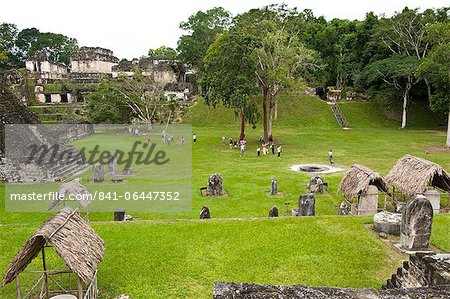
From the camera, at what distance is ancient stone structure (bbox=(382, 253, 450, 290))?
5.93 meters

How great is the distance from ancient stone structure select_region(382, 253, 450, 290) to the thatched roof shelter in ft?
21.4

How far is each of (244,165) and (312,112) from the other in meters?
20.6

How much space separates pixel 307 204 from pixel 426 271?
6.27 m

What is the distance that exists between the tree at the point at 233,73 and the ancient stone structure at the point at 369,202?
12.1 metres

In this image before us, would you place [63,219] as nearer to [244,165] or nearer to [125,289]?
[125,289]

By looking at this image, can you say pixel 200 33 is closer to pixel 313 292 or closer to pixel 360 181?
pixel 360 181

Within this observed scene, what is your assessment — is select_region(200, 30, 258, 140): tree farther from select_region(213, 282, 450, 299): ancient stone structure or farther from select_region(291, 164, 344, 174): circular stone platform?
select_region(213, 282, 450, 299): ancient stone structure

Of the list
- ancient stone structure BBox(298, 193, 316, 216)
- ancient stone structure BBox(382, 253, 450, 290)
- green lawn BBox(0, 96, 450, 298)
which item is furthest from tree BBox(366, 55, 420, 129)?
ancient stone structure BBox(382, 253, 450, 290)

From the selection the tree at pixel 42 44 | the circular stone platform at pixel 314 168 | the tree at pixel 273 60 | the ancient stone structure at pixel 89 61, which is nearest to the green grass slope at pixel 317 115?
the tree at pixel 273 60

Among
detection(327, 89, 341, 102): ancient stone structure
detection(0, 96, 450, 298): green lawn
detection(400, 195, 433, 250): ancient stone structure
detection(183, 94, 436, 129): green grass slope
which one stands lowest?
detection(0, 96, 450, 298): green lawn

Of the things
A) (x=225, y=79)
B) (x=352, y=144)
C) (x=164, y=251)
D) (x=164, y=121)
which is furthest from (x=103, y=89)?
(x=164, y=251)

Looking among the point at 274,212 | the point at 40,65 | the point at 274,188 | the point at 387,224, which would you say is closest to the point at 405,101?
the point at 274,188

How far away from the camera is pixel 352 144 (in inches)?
1057

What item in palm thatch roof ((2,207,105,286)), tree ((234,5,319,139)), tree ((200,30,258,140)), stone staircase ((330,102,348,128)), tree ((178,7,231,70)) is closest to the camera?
palm thatch roof ((2,207,105,286))
